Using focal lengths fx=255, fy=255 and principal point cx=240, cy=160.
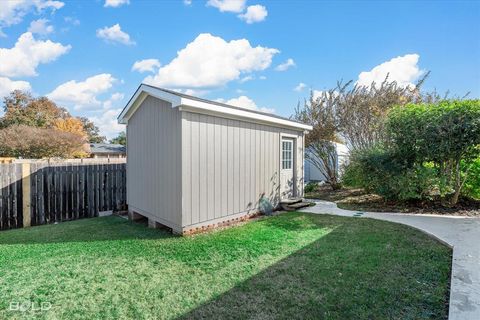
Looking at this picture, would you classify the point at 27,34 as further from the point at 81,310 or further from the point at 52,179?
the point at 81,310

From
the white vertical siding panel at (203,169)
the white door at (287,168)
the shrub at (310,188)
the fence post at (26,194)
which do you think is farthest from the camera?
the shrub at (310,188)

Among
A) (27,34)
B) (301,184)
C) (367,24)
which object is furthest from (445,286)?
(27,34)

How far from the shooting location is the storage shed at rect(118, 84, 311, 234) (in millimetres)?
4699

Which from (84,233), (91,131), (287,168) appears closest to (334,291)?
(84,233)

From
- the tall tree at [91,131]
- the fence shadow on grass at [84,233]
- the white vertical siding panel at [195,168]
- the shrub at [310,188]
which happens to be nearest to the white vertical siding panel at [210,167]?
the white vertical siding panel at [195,168]

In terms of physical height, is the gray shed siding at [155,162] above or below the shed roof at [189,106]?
below

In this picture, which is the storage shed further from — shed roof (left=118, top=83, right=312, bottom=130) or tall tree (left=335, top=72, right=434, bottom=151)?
tall tree (left=335, top=72, right=434, bottom=151)

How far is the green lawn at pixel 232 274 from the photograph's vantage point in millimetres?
2363

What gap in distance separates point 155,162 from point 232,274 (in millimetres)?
3135

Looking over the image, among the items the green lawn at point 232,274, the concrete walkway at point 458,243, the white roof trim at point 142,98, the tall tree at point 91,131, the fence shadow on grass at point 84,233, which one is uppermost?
the tall tree at point 91,131

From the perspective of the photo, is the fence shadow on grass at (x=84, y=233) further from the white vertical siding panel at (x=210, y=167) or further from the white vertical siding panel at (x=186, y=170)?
the white vertical siding panel at (x=210, y=167)

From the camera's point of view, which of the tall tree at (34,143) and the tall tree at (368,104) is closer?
the tall tree at (368,104)

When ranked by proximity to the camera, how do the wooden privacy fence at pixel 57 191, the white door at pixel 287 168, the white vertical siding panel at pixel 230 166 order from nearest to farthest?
the white vertical siding panel at pixel 230 166, the wooden privacy fence at pixel 57 191, the white door at pixel 287 168

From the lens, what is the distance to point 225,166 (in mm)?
5457
